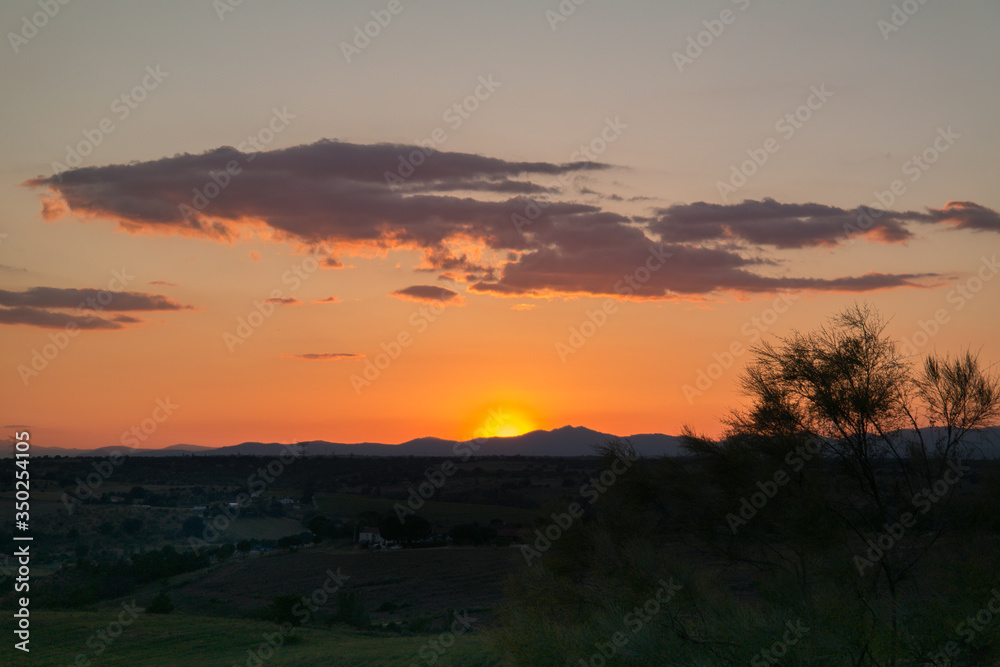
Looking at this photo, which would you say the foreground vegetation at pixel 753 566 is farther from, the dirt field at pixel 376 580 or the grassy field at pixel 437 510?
the grassy field at pixel 437 510

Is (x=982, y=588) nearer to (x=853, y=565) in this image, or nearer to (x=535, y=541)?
(x=853, y=565)

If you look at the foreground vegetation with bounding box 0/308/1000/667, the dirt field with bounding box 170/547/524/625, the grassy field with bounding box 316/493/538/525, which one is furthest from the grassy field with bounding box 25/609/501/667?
the grassy field with bounding box 316/493/538/525

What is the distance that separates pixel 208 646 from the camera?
26.5 metres

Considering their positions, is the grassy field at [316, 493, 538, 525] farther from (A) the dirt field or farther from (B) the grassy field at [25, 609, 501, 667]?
(B) the grassy field at [25, 609, 501, 667]

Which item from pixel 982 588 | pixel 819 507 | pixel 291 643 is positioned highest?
pixel 819 507

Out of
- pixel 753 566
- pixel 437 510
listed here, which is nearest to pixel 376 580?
pixel 437 510

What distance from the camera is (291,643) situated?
88.7 ft

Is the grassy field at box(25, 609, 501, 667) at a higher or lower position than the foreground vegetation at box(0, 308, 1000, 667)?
lower

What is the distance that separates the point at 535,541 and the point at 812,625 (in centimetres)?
1068

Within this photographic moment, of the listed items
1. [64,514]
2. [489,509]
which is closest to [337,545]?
[489,509]

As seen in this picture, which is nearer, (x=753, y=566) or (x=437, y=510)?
(x=753, y=566)

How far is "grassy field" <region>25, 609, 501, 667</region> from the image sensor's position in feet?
71.8

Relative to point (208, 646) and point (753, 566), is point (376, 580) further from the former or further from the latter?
point (753, 566)

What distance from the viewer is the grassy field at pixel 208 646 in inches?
862
